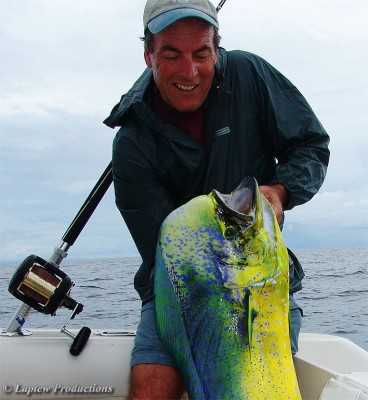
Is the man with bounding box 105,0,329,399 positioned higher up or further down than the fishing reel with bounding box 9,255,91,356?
higher up

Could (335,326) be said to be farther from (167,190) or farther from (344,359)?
(167,190)

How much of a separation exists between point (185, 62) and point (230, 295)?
1.24 metres

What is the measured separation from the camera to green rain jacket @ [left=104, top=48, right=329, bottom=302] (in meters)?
2.97

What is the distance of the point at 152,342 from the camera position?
2.82m

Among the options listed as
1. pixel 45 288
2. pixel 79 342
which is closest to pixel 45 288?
pixel 45 288

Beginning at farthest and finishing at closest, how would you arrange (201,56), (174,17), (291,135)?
(291,135) < (201,56) < (174,17)

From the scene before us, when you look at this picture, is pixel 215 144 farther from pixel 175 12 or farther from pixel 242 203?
pixel 242 203

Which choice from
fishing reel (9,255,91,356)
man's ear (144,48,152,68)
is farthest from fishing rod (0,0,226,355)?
man's ear (144,48,152,68)

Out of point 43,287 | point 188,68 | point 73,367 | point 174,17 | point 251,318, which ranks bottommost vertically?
point 73,367

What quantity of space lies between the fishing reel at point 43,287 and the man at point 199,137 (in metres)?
0.47

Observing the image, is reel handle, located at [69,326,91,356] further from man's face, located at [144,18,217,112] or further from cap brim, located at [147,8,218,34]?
cap brim, located at [147,8,218,34]

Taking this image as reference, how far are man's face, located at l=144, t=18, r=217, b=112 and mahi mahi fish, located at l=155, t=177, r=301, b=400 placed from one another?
3.02 ft

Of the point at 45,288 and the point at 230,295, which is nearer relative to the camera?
the point at 230,295

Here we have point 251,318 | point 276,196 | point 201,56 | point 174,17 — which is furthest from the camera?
point 201,56
